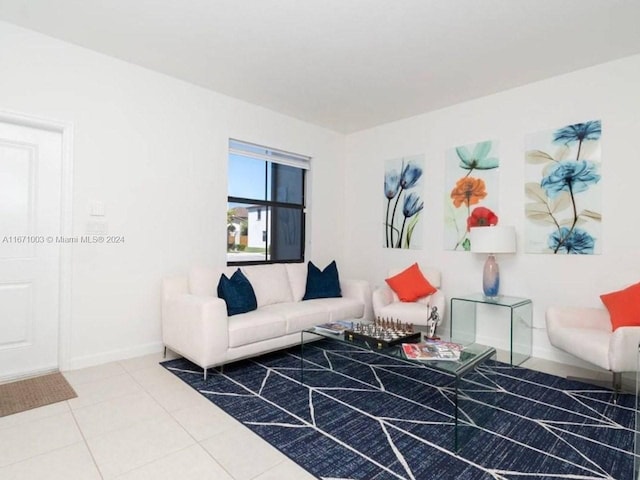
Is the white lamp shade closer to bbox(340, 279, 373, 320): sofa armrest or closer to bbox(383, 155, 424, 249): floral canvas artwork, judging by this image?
bbox(383, 155, 424, 249): floral canvas artwork

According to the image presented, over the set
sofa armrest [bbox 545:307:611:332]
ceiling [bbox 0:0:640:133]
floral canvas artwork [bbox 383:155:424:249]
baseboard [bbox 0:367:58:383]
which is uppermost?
ceiling [bbox 0:0:640:133]

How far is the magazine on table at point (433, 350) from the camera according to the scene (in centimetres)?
220

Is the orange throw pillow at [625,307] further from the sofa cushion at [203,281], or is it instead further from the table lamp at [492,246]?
the sofa cushion at [203,281]

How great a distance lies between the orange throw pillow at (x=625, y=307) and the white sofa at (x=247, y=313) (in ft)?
7.03

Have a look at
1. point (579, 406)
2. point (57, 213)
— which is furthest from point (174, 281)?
point (579, 406)

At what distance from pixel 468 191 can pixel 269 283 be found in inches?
93.4

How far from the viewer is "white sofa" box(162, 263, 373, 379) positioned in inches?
111

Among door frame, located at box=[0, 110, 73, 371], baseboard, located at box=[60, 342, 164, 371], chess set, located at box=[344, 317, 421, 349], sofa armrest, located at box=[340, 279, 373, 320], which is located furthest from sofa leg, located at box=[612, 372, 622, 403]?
door frame, located at box=[0, 110, 73, 371]

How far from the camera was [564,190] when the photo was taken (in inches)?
132

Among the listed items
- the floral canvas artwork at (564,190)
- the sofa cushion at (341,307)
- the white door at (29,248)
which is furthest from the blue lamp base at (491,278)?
the white door at (29,248)

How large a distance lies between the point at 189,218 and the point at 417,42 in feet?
8.51

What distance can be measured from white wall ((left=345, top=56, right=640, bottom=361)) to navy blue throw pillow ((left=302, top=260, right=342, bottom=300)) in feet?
2.94

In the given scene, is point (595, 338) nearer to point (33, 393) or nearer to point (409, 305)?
point (409, 305)

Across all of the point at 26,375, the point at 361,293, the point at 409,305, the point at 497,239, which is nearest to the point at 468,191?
the point at 497,239
